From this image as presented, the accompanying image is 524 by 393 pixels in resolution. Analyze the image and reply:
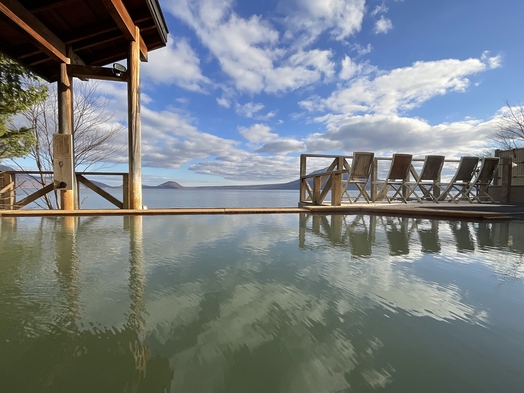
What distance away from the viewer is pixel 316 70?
10773 millimetres

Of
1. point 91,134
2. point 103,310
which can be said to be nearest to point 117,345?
point 103,310

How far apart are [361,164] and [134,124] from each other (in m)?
5.21

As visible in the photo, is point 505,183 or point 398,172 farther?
point 505,183

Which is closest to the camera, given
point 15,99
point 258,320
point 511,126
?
point 258,320

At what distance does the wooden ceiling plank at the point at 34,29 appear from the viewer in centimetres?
335

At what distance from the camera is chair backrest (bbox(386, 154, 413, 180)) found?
6383 millimetres

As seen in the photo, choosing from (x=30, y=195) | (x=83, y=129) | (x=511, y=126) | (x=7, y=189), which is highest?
(x=511, y=126)

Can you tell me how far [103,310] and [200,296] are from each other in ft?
1.36

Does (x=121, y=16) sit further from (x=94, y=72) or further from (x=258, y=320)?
(x=258, y=320)

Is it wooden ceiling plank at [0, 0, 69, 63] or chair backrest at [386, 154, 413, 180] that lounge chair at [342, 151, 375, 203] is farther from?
wooden ceiling plank at [0, 0, 69, 63]

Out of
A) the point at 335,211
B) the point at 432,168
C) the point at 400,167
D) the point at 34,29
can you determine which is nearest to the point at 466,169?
the point at 432,168

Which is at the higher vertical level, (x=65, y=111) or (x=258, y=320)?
(x=65, y=111)

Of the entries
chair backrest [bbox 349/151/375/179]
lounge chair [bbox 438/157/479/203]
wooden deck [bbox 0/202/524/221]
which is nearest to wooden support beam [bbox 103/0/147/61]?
wooden deck [bbox 0/202/524/221]

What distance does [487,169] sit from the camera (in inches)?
276
